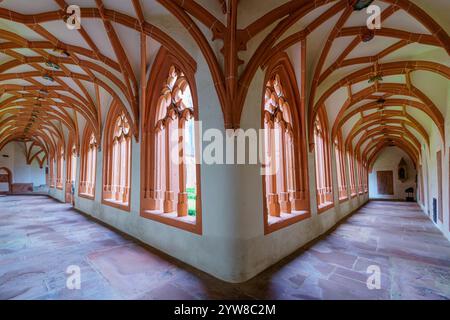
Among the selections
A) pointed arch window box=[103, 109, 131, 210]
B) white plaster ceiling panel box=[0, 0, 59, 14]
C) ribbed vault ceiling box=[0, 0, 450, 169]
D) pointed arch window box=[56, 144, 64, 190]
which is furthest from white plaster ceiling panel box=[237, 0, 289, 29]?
pointed arch window box=[56, 144, 64, 190]

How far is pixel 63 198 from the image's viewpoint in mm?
10180

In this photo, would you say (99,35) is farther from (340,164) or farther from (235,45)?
(340,164)

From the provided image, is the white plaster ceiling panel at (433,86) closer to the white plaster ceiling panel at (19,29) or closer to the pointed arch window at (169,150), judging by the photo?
the pointed arch window at (169,150)

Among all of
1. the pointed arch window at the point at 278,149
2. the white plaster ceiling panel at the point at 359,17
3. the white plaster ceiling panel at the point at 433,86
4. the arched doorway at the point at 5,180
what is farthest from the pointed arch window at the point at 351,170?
the arched doorway at the point at 5,180

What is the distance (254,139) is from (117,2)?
Result: 2837 mm

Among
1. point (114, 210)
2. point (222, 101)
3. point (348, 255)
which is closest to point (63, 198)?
point (114, 210)

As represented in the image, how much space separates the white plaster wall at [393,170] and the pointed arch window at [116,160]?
16911 millimetres

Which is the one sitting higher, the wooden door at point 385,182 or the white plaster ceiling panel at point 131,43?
the white plaster ceiling panel at point 131,43

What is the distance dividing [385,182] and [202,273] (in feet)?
55.8

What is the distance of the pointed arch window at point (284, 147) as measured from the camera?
11.0 ft

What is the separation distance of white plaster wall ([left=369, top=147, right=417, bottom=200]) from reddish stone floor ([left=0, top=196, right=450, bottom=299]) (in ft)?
41.8

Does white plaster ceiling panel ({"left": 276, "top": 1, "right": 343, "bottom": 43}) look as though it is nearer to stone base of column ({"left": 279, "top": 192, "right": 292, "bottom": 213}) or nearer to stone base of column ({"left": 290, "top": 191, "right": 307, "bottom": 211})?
stone base of column ({"left": 279, "top": 192, "right": 292, "bottom": 213})

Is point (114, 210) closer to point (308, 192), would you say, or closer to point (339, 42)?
point (308, 192)

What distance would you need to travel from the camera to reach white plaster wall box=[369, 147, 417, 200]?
1392 centimetres
